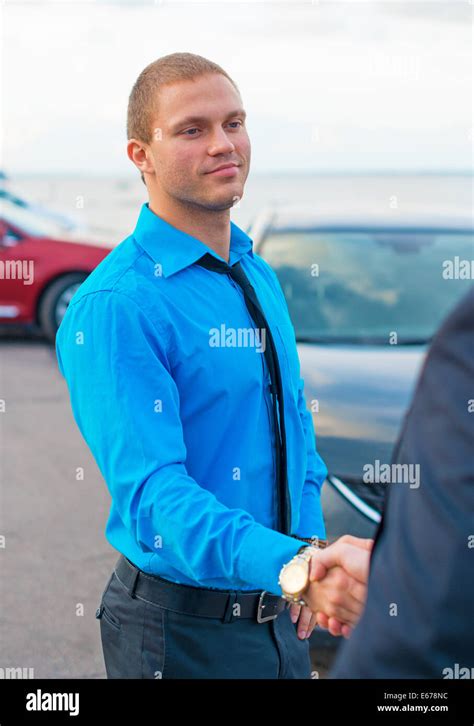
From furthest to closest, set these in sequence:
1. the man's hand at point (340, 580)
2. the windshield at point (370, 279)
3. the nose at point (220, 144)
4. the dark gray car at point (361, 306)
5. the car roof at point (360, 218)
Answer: the car roof at point (360, 218), the windshield at point (370, 279), the dark gray car at point (361, 306), the nose at point (220, 144), the man's hand at point (340, 580)

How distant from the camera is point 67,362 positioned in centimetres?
199

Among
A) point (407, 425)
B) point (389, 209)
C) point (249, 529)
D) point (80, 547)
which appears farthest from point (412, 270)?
point (407, 425)

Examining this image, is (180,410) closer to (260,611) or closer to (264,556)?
(264,556)

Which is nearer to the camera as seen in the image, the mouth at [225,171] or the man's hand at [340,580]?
the man's hand at [340,580]

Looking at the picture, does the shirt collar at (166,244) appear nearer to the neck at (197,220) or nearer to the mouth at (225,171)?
the neck at (197,220)

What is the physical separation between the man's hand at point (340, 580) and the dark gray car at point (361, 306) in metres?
1.76

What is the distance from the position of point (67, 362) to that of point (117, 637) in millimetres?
637

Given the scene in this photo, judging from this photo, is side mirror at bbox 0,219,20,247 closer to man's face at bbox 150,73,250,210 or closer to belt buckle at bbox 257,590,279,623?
man's face at bbox 150,73,250,210

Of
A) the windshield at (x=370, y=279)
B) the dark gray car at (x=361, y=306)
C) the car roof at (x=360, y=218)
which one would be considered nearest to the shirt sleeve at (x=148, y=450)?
A: the dark gray car at (x=361, y=306)

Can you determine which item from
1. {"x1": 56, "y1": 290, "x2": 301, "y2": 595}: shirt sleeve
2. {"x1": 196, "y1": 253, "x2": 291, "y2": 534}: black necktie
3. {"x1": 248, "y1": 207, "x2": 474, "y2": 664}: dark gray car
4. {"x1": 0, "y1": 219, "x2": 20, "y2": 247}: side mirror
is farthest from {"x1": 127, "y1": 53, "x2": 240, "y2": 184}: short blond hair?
{"x1": 0, "y1": 219, "x2": 20, "y2": 247}: side mirror

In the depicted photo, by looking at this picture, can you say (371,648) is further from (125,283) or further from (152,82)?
(152,82)

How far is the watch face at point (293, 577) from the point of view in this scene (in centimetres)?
174

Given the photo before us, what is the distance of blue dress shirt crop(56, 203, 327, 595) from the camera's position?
5.88 ft

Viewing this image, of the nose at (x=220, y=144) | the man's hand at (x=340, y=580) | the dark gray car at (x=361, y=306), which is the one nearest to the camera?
the man's hand at (x=340, y=580)
